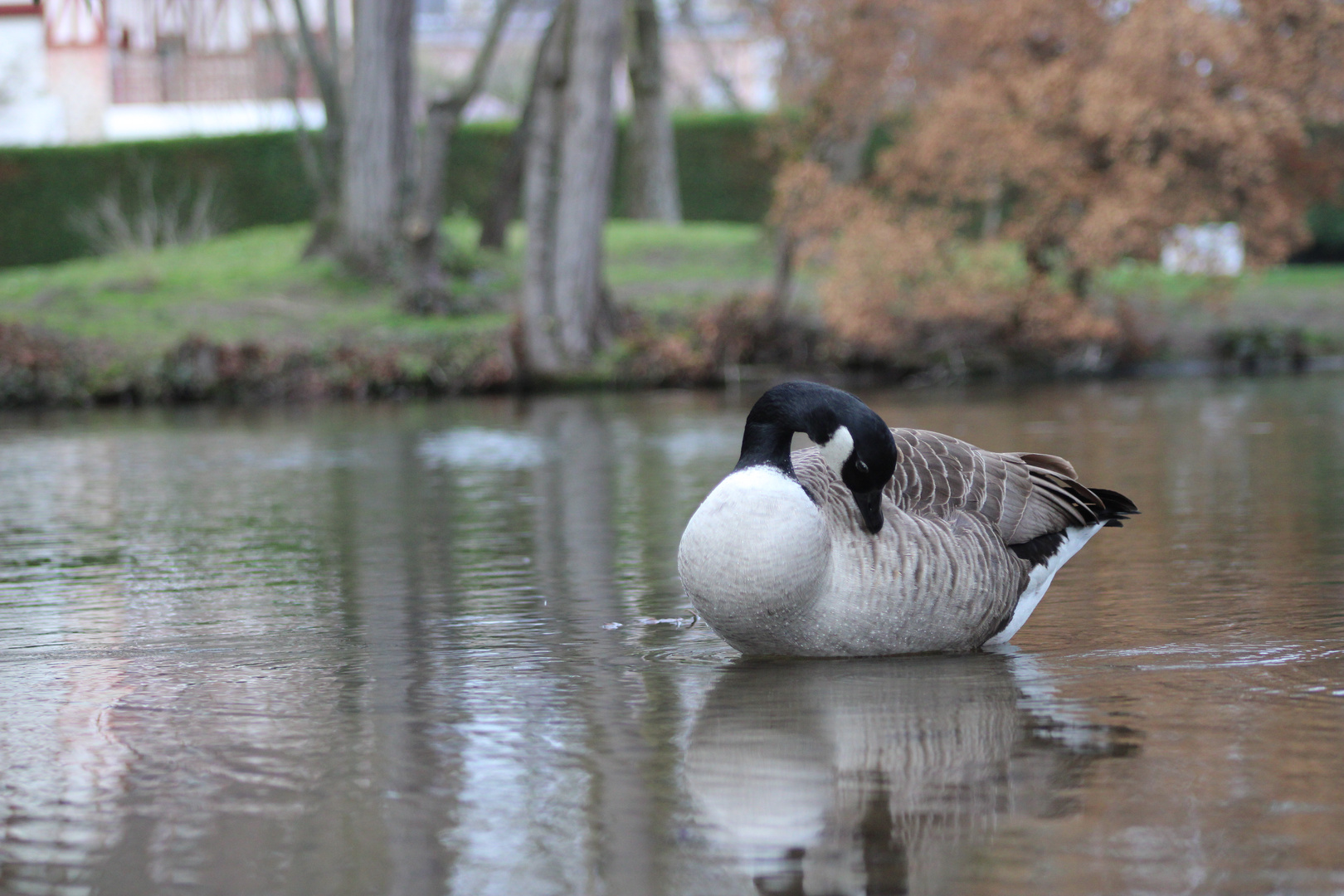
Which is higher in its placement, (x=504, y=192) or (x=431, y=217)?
(x=504, y=192)

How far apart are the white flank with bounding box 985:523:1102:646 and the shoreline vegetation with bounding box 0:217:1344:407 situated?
59.3 ft

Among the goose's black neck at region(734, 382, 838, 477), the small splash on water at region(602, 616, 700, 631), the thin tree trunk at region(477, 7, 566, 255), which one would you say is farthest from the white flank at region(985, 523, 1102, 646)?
the thin tree trunk at region(477, 7, 566, 255)

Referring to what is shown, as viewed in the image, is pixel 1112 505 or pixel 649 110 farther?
pixel 649 110

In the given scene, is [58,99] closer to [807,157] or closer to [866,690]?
[807,157]

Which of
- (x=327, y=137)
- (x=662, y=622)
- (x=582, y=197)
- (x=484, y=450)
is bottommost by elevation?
(x=484, y=450)

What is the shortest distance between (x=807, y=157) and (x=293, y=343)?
29.9 feet

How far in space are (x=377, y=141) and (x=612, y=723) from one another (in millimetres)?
25104

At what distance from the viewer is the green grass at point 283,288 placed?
25781 mm

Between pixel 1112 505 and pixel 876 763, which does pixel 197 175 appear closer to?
pixel 1112 505

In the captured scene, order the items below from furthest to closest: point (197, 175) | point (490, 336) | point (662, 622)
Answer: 1. point (197, 175)
2. point (490, 336)
3. point (662, 622)

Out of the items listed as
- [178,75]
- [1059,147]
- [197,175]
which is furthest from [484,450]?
[178,75]

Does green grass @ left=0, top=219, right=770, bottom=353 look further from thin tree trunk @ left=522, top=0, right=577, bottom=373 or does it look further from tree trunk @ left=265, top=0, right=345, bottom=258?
thin tree trunk @ left=522, top=0, right=577, bottom=373

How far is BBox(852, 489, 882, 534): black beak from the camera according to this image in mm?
5020

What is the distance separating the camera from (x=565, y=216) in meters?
23.9
